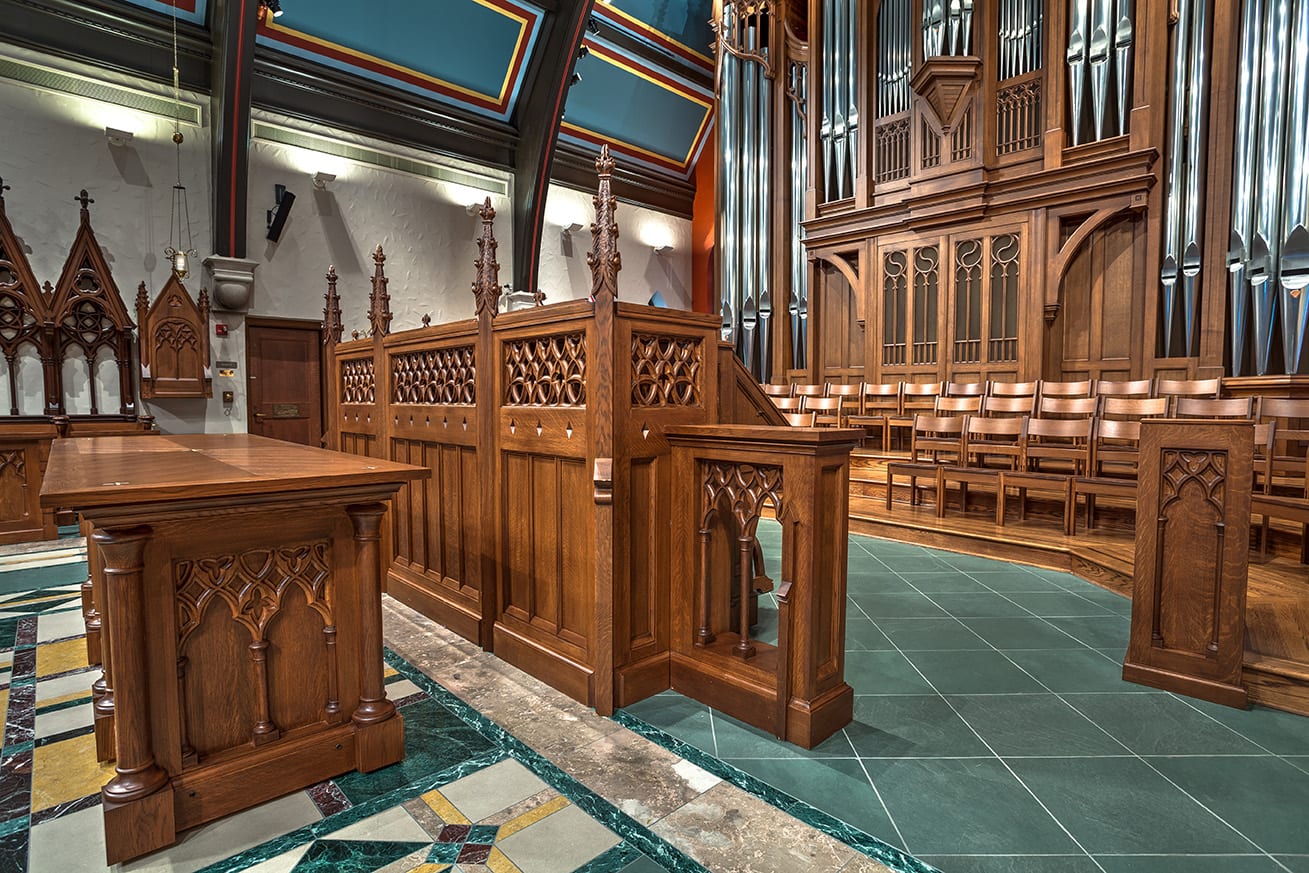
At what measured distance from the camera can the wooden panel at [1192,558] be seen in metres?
2.46

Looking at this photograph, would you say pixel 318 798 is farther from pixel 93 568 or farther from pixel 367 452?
pixel 367 452

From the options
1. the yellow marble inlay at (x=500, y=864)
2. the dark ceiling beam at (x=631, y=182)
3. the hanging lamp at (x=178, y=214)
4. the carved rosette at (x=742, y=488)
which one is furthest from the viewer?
the dark ceiling beam at (x=631, y=182)

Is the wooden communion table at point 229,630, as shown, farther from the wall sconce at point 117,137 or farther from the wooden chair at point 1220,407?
the wall sconce at point 117,137

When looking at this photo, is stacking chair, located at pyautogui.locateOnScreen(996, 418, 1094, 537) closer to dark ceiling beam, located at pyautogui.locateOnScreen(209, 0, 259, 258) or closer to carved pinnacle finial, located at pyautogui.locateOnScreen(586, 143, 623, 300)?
carved pinnacle finial, located at pyautogui.locateOnScreen(586, 143, 623, 300)

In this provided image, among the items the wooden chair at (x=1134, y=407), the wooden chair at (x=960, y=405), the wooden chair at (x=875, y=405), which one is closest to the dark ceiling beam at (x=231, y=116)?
the wooden chair at (x=875, y=405)

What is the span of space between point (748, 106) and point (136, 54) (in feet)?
23.6

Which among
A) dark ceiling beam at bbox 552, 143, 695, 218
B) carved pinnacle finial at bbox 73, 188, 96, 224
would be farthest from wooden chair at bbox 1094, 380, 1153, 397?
carved pinnacle finial at bbox 73, 188, 96, 224

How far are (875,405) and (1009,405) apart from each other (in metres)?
1.90

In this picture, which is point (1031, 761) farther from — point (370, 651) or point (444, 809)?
point (370, 651)

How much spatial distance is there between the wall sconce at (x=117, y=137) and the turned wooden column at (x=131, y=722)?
6.85 meters

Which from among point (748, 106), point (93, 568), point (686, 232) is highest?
point (748, 106)

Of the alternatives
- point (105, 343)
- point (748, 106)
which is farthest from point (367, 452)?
point (748, 106)

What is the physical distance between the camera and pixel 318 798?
1.91 meters

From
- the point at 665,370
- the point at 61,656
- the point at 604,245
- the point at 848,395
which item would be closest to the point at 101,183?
the point at 61,656
